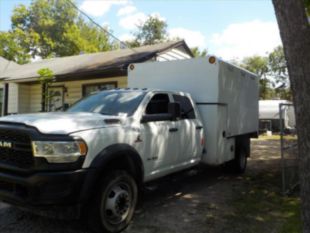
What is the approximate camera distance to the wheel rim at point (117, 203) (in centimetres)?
427

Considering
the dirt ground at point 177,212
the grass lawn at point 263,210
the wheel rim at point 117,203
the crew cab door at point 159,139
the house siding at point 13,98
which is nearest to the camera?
the wheel rim at point 117,203

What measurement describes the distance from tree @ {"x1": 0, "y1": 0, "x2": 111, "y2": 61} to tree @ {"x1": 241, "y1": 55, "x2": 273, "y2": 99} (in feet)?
72.8

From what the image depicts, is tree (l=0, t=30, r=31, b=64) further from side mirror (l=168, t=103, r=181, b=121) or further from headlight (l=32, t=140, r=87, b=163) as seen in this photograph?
headlight (l=32, t=140, r=87, b=163)

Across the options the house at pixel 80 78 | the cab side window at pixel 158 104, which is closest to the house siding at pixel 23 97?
the house at pixel 80 78

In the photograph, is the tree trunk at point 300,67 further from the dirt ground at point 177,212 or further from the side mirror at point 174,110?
the side mirror at point 174,110

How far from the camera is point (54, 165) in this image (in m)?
3.79

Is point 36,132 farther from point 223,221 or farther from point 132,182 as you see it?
point 223,221

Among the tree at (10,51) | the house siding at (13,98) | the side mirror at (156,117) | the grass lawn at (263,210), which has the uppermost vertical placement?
the tree at (10,51)

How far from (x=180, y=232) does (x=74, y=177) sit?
5.76 ft

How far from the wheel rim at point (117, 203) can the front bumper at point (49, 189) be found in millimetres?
530

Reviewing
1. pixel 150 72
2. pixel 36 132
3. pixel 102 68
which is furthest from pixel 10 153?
pixel 102 68

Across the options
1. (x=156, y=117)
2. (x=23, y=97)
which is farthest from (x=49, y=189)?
(x=23, y=97)

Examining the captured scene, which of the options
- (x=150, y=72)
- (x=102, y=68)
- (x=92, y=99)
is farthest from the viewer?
(x=102, y=68)

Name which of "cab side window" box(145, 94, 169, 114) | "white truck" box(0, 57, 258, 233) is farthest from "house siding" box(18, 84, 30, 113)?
"cab side window" box(145, 94, 169, 114)
